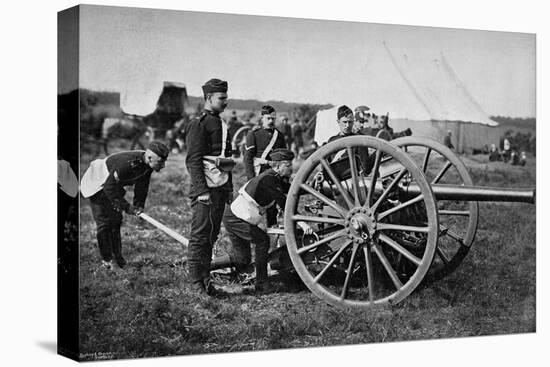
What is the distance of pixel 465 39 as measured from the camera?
42.6 ft

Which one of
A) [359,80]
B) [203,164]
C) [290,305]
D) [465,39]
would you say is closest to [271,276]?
[290,305]

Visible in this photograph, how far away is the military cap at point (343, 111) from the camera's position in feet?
39.9

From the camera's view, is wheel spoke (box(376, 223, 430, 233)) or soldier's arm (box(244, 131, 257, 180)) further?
soldier's arm (box(244, 131, 257, 180))

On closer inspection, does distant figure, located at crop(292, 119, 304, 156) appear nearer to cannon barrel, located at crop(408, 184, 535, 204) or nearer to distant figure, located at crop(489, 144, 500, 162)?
cannon barrel, located at crop(408, 184, 535, 204)

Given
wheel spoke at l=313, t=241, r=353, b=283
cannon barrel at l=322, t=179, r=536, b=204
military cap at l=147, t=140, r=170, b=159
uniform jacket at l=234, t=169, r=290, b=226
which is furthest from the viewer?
cannon barrel at l=322, t=179, r=536, b=204

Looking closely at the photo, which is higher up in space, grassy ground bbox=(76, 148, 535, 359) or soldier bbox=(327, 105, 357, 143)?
soldier bbox=(327, 105, 357, 143)

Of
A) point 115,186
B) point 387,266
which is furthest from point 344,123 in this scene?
point 115,186

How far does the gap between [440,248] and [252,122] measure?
100 inches

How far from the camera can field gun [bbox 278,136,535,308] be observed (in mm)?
11602

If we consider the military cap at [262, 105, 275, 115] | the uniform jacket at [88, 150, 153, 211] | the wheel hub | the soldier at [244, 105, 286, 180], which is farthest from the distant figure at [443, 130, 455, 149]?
the uniform jacket at [88, 150, 153, 211]

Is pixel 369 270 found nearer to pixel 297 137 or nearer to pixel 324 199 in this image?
pixel 324 199

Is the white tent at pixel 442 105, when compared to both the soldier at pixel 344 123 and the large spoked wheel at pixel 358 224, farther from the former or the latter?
the large spoked wheel at pixel 358 224

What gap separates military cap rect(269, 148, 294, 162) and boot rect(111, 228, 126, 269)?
179cm

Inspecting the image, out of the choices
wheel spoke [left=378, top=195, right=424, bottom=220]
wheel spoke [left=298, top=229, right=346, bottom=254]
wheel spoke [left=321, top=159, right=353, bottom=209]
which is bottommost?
wheel spoke [left=298, top=229, right=346, bottom=254]
